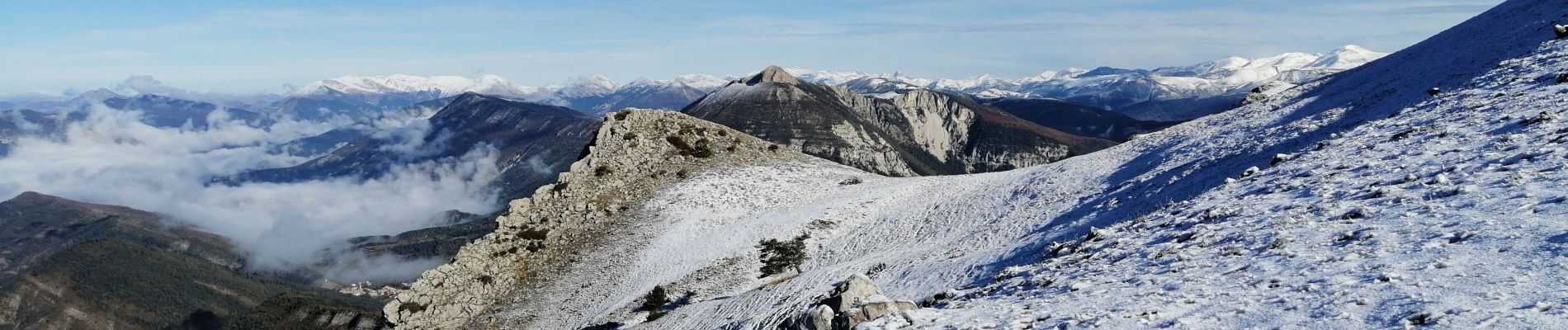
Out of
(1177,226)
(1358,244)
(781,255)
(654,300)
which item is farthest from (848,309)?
(781,255)

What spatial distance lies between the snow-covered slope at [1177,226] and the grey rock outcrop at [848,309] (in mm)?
989

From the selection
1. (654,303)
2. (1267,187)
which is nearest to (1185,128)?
(1267,187)

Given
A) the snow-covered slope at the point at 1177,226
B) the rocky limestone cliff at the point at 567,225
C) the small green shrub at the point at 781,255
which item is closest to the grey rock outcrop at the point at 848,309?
the snow-covered slope at the point at 1177,226

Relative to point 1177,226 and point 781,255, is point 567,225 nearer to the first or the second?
point 781,255

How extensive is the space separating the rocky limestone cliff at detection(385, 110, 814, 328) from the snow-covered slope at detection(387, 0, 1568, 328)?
23 centimetres

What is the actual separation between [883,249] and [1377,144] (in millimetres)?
22930

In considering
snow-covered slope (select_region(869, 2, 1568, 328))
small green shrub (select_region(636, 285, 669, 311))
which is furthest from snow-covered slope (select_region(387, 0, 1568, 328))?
small green shrub (select_region(636, 285, 669, 311))

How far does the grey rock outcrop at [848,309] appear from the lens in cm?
2017

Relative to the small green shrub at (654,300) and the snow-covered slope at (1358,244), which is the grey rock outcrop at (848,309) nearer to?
the snow-covered slope at (1358,244)

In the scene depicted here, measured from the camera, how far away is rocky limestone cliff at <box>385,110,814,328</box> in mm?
47375

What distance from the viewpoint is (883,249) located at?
42969mm

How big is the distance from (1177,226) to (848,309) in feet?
40.9

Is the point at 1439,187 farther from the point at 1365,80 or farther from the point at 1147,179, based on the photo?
the point at 1365,80

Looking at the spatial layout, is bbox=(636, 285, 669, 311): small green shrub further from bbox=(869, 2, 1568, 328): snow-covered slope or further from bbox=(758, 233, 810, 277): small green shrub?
bbox=(869, 2, 1568, 328): snow-covered slope
